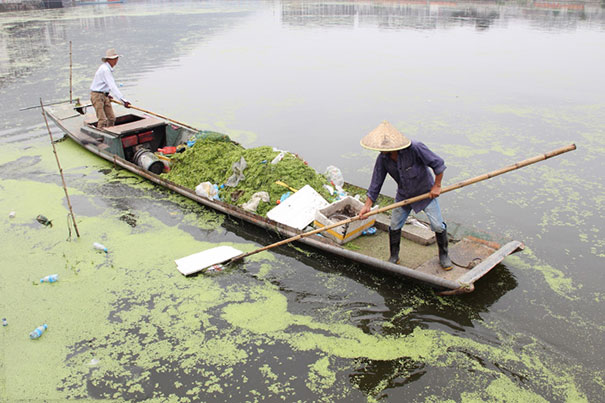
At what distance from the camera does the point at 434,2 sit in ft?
144

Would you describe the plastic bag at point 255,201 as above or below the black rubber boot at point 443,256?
above

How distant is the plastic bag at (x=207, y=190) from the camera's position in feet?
21.7

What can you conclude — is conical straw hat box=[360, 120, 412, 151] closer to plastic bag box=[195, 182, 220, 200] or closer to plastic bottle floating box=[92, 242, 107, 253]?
plastic bag box=[195, 182, 220, 200]

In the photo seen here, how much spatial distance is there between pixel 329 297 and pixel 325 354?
33.6 inches

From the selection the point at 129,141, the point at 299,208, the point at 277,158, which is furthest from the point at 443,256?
the point at 129,141

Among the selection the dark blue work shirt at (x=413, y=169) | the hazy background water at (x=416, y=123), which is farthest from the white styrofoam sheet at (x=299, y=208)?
the dark blue work shirt at (x=413, y=169)

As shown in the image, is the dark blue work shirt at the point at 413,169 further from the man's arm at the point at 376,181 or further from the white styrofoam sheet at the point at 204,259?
the white styrofoam sheet at the point at 204,259

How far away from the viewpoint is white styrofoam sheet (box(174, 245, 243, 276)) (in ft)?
17.4

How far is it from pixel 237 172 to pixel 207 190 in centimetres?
55

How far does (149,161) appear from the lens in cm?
757

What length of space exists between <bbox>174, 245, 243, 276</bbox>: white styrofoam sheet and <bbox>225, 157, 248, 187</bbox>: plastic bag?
131 centimetres

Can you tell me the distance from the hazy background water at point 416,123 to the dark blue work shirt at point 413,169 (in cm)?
126

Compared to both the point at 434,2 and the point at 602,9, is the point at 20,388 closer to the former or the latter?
the point at 602,9

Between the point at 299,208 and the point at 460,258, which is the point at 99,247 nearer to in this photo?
the point at 299,208
